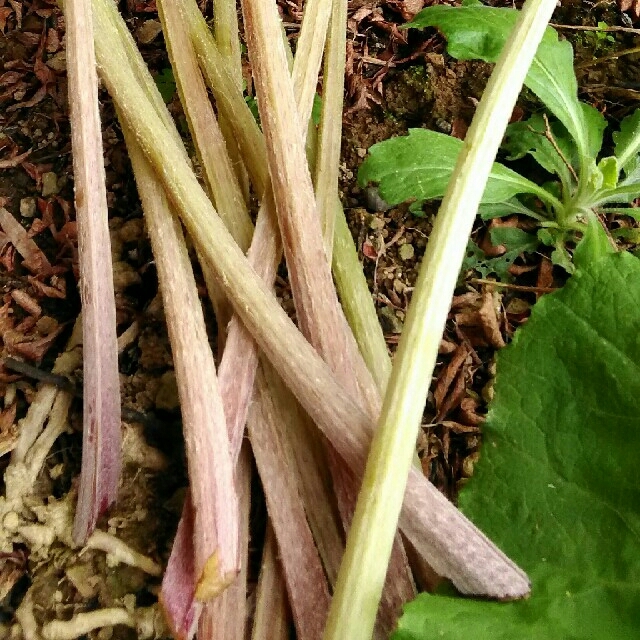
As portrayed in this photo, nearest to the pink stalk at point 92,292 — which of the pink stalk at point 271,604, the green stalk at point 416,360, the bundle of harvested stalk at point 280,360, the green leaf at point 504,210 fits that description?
the bundle of harvested stalk at point 280,360

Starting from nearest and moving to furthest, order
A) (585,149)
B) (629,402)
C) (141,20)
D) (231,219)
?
(629,402)
(231,219)
(585,149)
(141,20)

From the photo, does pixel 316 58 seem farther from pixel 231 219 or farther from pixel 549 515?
pixel 549 515

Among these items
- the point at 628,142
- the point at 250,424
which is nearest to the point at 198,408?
the point at 250,424

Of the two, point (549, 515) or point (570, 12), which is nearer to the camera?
point (549, 515)

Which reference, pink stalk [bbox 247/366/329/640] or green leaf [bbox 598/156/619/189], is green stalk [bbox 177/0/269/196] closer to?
pink stalk [bbox 247/366/329/640]

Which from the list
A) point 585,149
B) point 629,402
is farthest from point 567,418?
point 585,149

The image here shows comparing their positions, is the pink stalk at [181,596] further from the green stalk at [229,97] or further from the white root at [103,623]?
the green stalk at [229,97]

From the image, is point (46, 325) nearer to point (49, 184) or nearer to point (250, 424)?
point (49, 184)

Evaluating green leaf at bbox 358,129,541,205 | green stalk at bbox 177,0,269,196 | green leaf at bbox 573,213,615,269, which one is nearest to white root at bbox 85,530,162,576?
green stalk at bbox 177,0,269,196
